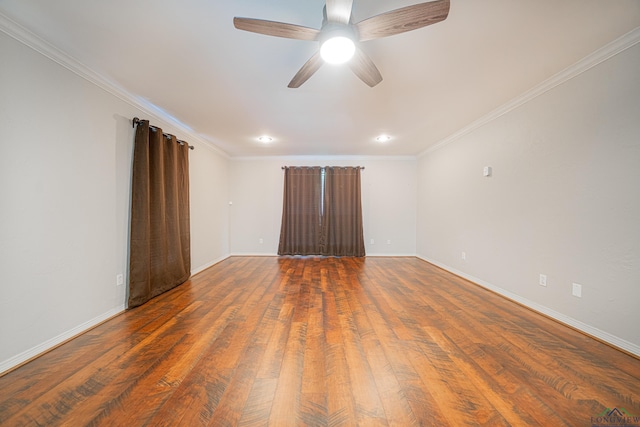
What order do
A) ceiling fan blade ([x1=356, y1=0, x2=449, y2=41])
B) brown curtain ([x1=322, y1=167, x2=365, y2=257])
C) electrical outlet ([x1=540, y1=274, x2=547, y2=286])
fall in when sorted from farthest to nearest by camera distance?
brown curtain ([x1=322, y1=167, x2=365, y2=257])
electrical outlet ([x1=540, y1=274, x2=547, y2=286])
ceiling fan blade ([x1=356, y1=0, x2=449, y2=41])

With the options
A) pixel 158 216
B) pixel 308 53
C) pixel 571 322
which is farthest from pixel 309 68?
pixel 571 322

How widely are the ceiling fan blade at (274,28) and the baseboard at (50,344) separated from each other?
2696mm

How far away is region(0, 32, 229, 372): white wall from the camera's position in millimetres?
1643

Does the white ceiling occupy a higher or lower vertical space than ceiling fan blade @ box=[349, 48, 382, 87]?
higher

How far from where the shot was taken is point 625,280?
185cm

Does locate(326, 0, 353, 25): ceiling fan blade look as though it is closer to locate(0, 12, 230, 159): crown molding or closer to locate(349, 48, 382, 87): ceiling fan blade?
locate(349, 48, 382, 87): ceiling fan blade

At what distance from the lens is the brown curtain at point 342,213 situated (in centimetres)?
553

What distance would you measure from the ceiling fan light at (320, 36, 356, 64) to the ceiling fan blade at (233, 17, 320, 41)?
3.8 inches

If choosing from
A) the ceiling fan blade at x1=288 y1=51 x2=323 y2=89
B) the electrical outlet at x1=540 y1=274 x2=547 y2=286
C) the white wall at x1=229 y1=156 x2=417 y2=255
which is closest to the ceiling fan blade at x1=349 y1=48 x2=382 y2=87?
the ceiling fan blade at x1=288 y1=51 x2=323 y2=89

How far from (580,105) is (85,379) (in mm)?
4485

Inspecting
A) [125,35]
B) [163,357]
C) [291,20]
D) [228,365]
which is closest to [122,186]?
[125,35]

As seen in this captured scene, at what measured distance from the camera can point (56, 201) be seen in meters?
1.93

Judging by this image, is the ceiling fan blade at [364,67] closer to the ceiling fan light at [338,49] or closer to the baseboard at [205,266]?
the ceiling fan light at [338,49]

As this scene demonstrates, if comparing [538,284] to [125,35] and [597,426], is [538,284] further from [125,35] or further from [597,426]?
[125,35]
